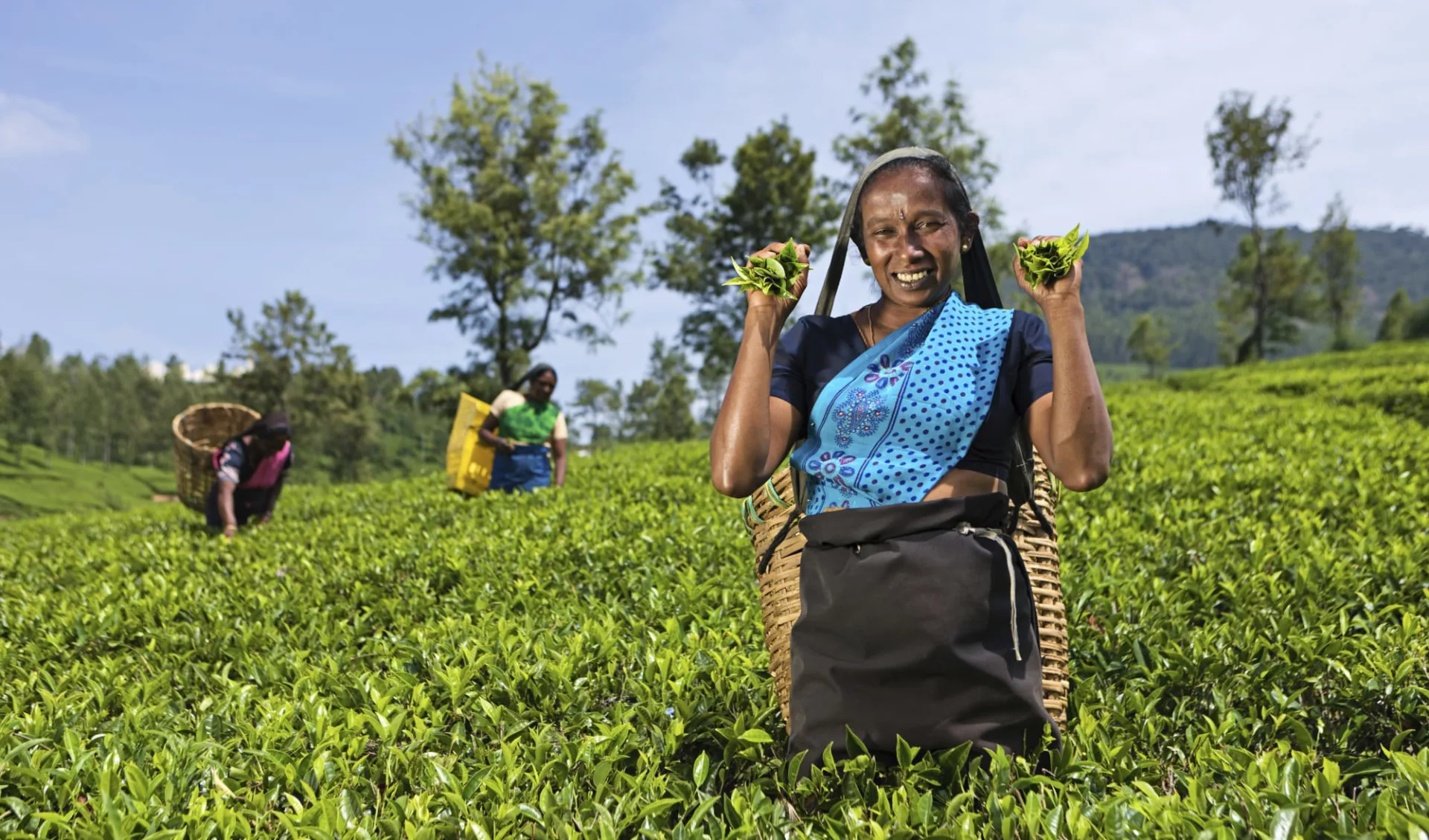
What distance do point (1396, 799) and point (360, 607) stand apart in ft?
15.6

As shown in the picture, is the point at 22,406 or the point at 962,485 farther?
the point at 22,406

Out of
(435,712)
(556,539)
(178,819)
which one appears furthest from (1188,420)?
(178,819)

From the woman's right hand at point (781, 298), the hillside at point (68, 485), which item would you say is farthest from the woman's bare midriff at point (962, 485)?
the hillside at point (68, 485)

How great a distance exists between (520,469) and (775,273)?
703 centimetres

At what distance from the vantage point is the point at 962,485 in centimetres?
210

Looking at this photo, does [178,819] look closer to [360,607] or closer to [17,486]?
[360,607]

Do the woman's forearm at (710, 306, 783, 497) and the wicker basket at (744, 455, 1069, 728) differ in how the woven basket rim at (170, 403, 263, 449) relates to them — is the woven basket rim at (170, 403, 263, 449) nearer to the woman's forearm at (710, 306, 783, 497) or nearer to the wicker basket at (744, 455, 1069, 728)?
the wicker basket at (744, 455, 1069, 728)

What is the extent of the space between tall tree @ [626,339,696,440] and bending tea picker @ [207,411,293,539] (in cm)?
4340

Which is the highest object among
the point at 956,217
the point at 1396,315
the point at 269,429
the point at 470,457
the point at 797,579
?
the point at 1396,315

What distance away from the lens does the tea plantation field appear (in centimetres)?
211

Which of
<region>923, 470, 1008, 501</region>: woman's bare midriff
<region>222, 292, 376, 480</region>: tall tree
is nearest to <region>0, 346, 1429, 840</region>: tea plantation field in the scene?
<region>923, 470, 1008, 501</region>: woman's bare midriff

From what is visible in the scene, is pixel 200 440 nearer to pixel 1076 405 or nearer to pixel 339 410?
pixel 1076 405

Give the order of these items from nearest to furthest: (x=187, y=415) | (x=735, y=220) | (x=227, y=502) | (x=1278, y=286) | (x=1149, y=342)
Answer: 1. (x=227, y=502)
2. (x=187, y=415)
3. (x=735, y=220)
4. (x=1278, y=286)
5. (x=1149, y=342)

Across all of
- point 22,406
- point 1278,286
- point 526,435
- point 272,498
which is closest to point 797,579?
point 526,435
